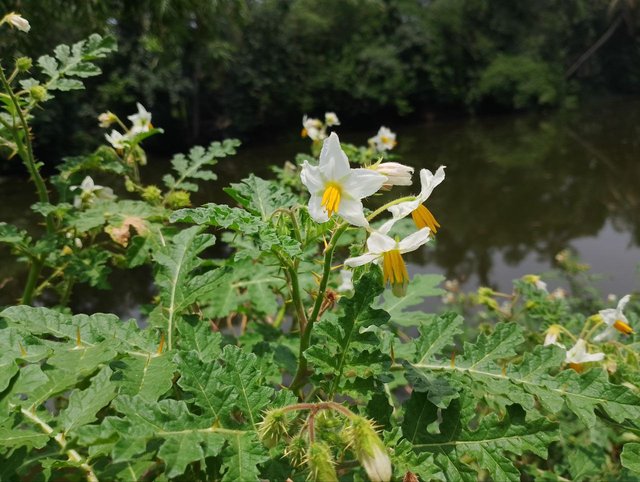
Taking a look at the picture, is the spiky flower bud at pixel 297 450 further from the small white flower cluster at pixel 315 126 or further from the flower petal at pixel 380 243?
the small white flower cluster at pixel 315 126

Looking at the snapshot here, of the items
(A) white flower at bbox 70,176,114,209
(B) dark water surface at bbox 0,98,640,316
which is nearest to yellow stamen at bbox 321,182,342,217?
(A) white flower at bbox 70,176,114,209

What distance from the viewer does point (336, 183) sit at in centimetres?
84

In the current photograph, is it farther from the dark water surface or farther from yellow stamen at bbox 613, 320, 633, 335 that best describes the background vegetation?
yellow stamen at bbox 613, 320, 633, 335

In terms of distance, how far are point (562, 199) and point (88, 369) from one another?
835 centimetres

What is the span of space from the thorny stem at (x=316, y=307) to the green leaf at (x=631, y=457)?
23.8 inches

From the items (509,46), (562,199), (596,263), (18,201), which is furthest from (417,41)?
(18,201)

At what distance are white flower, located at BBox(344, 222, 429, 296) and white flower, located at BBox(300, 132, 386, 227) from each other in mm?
49

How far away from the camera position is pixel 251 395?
81 centimetres

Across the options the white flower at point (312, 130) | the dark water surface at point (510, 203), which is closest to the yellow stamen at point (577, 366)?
the white flower at point (312, 130)

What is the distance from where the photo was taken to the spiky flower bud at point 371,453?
27.4 inches

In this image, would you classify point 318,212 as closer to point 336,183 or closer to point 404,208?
point 336,183

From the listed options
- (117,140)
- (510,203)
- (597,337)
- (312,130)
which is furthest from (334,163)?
(510,203)

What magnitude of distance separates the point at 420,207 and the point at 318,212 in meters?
0.20

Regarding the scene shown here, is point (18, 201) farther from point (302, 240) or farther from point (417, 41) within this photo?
point (417, 41)
